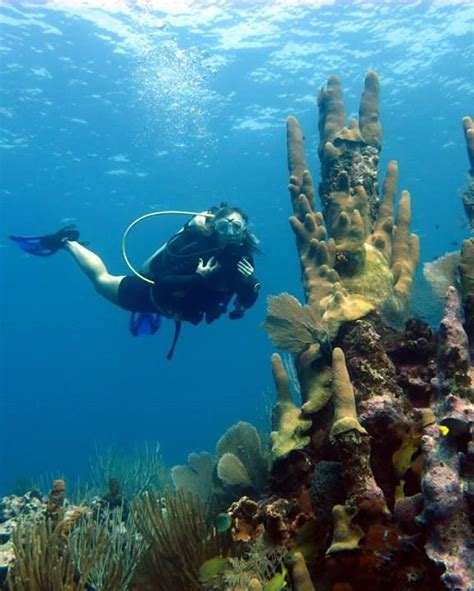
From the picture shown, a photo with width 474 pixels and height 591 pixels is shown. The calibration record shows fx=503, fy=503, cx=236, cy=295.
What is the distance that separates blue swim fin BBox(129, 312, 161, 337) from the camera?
950 cm

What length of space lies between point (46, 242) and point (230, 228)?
5383 millimetres

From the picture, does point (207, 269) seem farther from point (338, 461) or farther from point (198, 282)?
point (338, 461)

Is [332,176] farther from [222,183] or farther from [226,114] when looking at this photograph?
[222,183]

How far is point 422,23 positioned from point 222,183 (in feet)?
60.0

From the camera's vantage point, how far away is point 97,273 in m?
9.49

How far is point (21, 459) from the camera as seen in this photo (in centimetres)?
7625

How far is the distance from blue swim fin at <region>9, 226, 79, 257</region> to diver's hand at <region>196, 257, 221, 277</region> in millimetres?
4859

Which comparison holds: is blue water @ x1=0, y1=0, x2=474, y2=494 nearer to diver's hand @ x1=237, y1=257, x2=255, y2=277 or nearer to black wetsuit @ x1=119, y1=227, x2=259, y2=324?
diver's hand @ x1=237, y1=257, x2=255, y2=277

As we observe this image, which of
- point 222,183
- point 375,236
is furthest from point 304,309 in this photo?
point 222,183

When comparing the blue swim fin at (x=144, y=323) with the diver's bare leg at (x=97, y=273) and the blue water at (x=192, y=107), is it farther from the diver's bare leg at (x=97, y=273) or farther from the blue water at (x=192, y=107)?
the blue water at (x=192, y=107)

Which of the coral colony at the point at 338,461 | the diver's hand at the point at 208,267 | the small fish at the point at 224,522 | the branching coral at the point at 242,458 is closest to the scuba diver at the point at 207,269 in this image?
the diver's hand at the point at 208,267

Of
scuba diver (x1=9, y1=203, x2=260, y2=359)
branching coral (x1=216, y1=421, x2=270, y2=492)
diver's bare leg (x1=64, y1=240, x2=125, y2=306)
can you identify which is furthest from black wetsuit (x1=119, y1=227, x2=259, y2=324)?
branching coral (x1=216, y1=421, x2=270, y2=492)

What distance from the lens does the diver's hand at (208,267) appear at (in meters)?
6.53

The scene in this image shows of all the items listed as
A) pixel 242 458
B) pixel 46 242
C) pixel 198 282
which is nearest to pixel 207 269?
pixel 198 282
